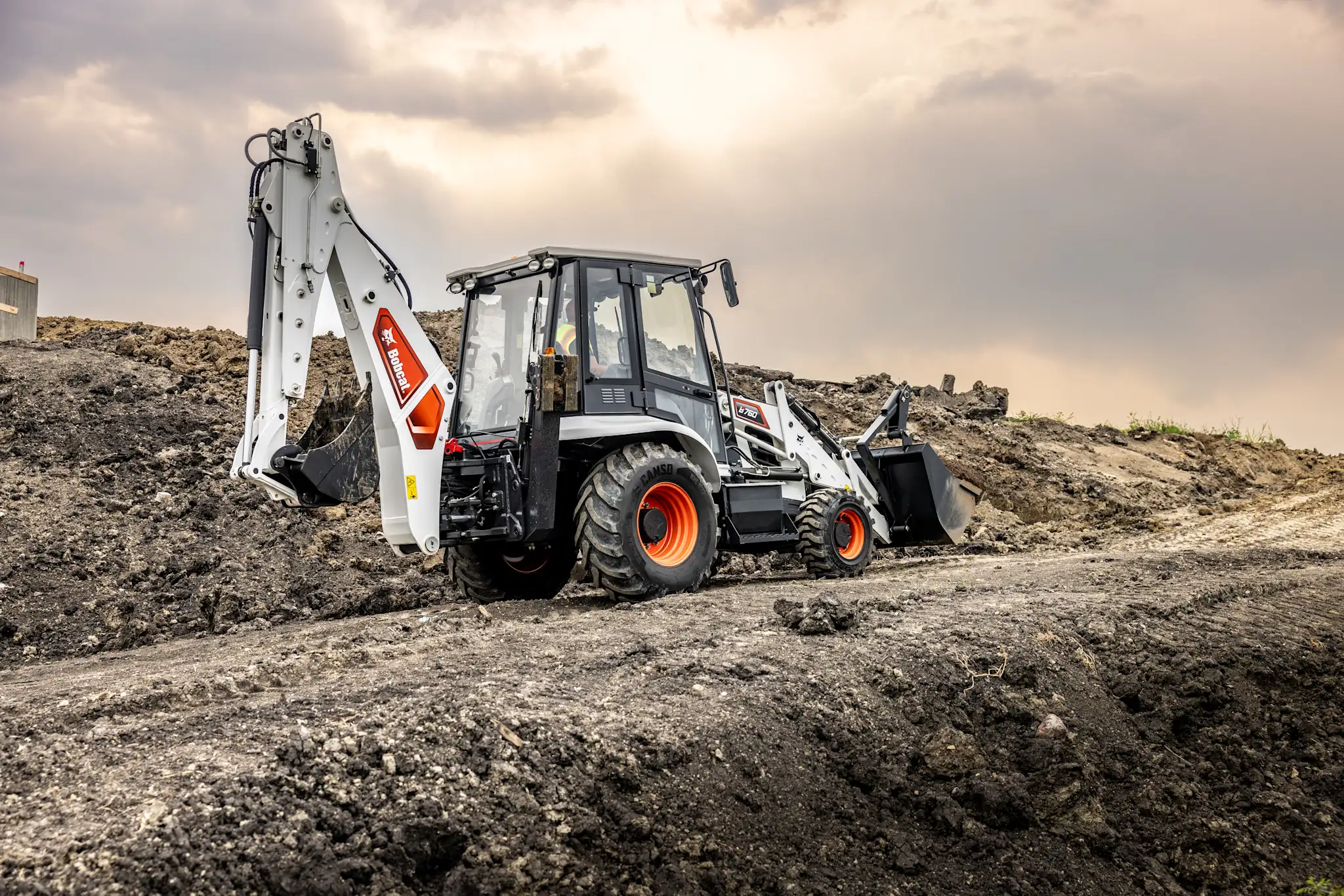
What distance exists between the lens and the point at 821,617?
6113mm

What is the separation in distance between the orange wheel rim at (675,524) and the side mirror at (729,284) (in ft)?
4.82

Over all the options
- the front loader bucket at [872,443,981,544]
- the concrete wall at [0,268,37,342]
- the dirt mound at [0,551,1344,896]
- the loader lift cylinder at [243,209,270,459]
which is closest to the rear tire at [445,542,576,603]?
the dirt mound at [0,551,1344,896]

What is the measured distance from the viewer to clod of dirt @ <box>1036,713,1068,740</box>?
509 centimetres

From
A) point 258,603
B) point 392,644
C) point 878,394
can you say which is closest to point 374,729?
point 392,644

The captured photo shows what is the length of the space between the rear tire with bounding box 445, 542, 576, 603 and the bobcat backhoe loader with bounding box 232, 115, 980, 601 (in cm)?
2

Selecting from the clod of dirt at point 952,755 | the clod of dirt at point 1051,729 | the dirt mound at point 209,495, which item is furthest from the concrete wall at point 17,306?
the clod of dirt at point 1051,729

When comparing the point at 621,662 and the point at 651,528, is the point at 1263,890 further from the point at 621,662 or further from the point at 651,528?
the point at 651,528

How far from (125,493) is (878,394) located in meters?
11.9

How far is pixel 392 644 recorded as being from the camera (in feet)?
20.1

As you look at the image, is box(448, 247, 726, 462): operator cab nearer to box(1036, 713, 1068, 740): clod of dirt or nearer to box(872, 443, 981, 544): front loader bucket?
box(872, 443, 981, 544): front loader bucket

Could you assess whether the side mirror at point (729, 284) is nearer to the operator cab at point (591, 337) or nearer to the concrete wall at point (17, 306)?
the operator cab at point (591, 337)

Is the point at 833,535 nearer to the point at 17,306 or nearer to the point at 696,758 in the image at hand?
the point at 696,758

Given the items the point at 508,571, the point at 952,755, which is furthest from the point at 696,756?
the point at 508,571

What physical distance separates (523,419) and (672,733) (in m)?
3.65
